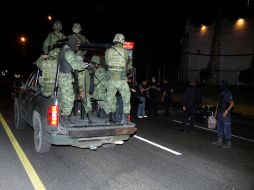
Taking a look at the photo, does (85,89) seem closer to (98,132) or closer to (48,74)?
(48,74)

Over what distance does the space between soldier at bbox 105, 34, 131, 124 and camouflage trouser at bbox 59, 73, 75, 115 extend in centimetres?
91

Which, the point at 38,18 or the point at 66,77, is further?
the point at 38,18

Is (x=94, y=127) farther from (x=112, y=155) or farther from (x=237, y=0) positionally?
(x=237, y=0)

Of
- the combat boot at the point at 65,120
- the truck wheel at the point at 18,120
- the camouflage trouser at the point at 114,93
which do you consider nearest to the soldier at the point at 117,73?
the camouflage trouser at the point at 114,93

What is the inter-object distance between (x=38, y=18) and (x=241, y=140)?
61.7 meters

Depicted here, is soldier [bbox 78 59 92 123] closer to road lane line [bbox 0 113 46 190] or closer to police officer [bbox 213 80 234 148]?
road lane line [bbox 0 113 46 190]

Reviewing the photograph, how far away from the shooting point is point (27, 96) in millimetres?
8375

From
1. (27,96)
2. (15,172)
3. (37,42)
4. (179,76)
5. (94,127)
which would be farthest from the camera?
(37,42)

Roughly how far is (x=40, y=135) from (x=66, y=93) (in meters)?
1.09

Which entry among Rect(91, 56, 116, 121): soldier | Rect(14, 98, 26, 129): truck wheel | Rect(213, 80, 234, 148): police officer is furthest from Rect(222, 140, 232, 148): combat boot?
Rect(14, 98, 26, 129): truck wheel

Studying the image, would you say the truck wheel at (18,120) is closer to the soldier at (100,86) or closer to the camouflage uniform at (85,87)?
the camouflage uniform at (85,87)

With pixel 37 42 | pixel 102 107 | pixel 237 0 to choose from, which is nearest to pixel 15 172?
pixel 102 107

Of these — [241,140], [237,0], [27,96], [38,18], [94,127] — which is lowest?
[241,140]

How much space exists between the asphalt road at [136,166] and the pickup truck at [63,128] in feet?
1.32
